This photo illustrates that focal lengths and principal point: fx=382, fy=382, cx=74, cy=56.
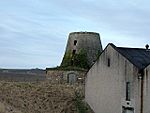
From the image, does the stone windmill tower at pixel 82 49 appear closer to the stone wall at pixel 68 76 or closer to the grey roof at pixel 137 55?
the stone wall at pixel 68 76

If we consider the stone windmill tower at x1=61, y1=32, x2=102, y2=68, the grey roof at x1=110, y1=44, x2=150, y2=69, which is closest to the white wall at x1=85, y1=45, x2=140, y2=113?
the grey roof at x1=110, y1=44, x2=150, y2=69

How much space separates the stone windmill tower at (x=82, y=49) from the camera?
42.8 meters

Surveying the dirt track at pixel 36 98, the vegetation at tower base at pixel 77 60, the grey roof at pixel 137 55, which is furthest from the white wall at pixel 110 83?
the vegetation at tower base at pixel 77 60

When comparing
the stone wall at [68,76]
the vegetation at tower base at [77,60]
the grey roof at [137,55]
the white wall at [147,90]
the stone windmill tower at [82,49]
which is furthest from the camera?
the stone windmill tower at [82,49]

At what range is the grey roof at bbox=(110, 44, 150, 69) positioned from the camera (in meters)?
23.8

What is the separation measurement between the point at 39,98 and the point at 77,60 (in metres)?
13.3

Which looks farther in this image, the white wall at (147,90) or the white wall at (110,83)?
the white wall at (110,83)

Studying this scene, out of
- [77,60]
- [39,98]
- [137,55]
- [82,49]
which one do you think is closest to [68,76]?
[77,60]

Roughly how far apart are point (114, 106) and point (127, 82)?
2.26 metres

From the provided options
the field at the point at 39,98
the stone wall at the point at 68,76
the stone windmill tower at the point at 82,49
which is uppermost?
the stone windmill tower at the point at 82,49

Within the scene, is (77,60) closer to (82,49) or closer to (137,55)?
(82,49)

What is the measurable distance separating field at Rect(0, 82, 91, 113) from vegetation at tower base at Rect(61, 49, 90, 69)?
913cm

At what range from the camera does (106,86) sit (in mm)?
26750

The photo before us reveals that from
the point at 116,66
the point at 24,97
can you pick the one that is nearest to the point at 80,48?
the point at 24,97
